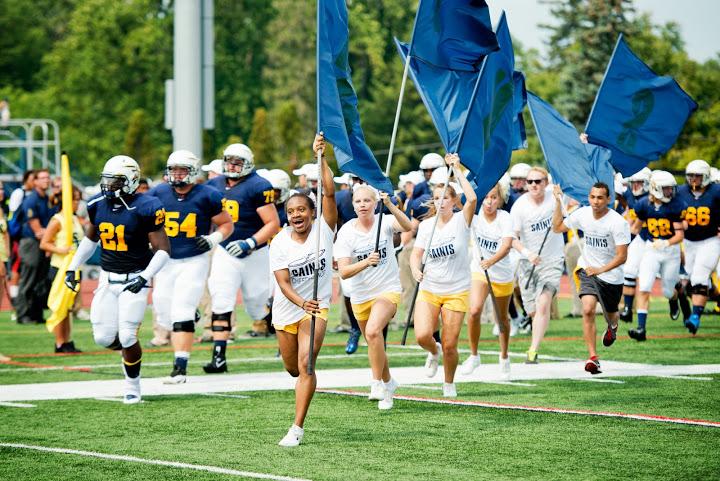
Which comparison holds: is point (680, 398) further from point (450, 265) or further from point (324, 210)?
point (324, 210)

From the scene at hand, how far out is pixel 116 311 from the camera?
39.4ft

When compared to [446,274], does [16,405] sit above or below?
below

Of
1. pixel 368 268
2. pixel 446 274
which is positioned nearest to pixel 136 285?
pixel 368 268

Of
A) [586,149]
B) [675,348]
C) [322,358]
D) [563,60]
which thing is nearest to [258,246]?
[322,358]

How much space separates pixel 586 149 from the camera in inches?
615

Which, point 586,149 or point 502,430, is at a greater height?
point 586,149

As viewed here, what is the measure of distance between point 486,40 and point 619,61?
3.67 metres

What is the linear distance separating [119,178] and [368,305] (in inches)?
95.4

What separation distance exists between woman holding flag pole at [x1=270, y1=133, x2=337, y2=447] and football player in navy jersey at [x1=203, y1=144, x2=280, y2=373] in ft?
14.1

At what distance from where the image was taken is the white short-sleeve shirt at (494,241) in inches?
568

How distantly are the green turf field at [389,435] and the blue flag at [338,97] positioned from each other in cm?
207

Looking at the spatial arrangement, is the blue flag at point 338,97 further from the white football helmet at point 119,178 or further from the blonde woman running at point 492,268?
the blonde woman running at point 492,268

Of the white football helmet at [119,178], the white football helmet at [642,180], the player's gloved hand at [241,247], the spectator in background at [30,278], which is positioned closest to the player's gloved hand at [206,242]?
the player's gloved hand at [241,247]

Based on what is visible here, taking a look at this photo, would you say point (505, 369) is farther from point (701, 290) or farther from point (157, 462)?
point (701, 290)
